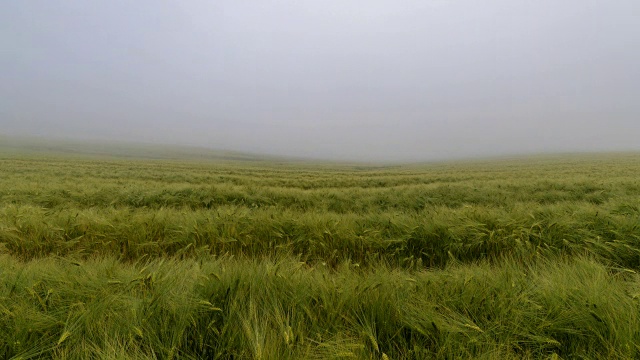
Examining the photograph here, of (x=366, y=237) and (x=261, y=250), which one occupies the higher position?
(x=366, y=237)

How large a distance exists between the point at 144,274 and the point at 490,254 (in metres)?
3.95

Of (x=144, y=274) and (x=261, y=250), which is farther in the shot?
(x=261, y=250)

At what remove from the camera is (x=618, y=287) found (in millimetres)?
1758

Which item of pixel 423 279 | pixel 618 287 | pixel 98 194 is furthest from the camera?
pixel 98 194

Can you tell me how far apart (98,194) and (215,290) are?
325 inches

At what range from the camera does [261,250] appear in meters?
3.45

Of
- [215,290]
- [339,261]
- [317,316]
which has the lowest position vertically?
[339,261]

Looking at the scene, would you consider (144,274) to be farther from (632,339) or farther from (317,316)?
(632,339)

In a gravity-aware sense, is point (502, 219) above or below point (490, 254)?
above

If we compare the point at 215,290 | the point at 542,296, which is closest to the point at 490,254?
the point at 542,296

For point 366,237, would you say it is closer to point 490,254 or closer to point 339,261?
point 339,261

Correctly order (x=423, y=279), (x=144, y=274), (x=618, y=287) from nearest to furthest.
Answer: (x=618, y=287) < (x=144, y=274) < (x=423, y=279)

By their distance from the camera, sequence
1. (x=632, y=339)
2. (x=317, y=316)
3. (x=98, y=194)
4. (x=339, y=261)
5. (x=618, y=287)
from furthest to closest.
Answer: (x=98, y=194) < (x=339, y=261) < (x=618, y=287) < (x=317, y=316) < (x=632, y=339)

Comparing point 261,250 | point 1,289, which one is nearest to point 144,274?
point 1,289
